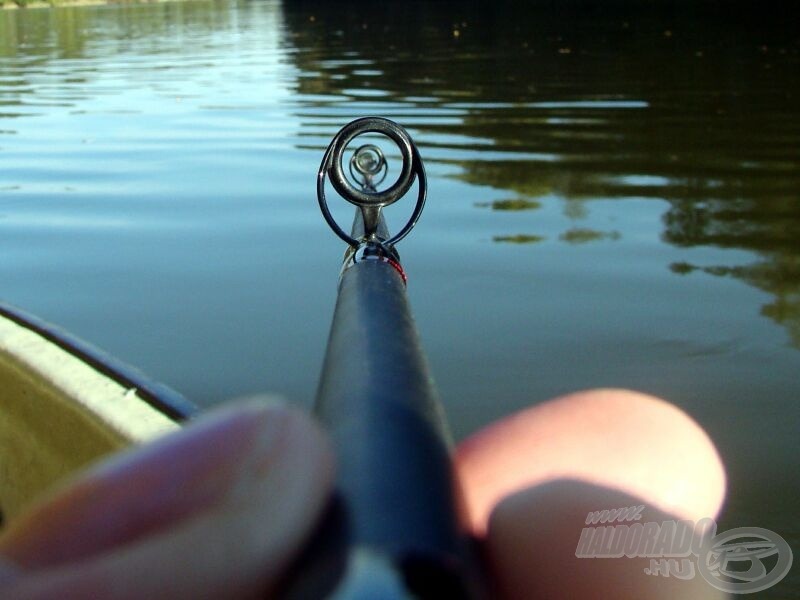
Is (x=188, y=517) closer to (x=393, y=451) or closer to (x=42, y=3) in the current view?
(x=393, y=451)

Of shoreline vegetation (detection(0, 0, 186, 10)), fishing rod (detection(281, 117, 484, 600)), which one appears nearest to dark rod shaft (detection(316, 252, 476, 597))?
fishing rod (detection(281, 117, 484, 600))

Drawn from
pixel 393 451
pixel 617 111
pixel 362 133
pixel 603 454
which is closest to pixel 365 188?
pixel 362 133

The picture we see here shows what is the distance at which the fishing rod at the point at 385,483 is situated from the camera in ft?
1.48

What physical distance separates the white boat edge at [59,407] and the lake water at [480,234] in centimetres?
81

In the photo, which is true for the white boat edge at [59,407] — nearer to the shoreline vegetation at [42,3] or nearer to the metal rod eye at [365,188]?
the metal rod eye at [365,188]

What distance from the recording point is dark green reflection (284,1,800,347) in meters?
5.18

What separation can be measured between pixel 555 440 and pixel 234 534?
0.44 metres

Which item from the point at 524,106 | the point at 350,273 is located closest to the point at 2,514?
the point at 350,273

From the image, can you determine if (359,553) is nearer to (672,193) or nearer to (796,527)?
(796,527)

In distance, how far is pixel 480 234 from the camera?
4902 mm

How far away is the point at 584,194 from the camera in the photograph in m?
5.69

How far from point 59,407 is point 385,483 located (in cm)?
179

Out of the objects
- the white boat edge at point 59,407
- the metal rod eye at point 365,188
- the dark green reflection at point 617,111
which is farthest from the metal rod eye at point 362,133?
the dark green reflection at point 617,111

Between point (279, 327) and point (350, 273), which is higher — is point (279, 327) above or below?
→ below
